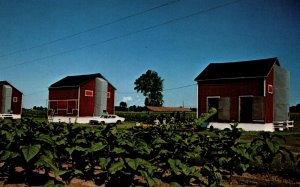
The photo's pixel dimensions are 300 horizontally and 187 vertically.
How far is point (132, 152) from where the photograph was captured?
13.0ft

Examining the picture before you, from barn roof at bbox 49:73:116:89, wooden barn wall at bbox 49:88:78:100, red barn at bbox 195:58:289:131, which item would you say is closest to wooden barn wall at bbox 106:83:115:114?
barn roof at bbox 49:73:116:89

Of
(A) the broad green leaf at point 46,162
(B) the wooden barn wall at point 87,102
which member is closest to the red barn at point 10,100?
(B) the wooden barn wall at point 87,102

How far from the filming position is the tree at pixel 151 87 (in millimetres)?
107562

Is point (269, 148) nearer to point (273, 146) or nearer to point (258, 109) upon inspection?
point (273, 146)

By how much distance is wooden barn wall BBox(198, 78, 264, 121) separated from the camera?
2730 centimetres

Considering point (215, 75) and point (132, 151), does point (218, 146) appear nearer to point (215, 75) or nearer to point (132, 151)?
point (132, 151)

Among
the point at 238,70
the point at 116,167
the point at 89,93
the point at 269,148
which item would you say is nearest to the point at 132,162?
the point at 116,167

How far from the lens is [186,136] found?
16.9ft

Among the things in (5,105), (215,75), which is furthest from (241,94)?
(5,105)

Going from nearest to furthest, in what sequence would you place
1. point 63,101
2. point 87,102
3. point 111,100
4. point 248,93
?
point 248,93
point 87,102
point 63,101
point 111,100

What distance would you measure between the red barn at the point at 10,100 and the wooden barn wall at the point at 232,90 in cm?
3584

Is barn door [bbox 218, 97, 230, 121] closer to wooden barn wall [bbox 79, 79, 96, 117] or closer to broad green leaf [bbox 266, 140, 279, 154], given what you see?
wooden barn wall [bbox 79, 79, 96, 117]

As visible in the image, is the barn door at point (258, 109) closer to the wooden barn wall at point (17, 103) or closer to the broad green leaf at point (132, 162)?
the broad green leaf at point (132, 162)

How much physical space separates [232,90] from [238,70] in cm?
255
